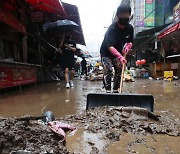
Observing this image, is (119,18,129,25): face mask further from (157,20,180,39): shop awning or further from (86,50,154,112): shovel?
(157,20,180,39): shop awning

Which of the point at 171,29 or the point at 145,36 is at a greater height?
the point at 145,36

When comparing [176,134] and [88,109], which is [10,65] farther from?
[176,134]

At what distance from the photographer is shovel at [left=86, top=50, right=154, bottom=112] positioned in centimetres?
306

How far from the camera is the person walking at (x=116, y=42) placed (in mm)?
4051

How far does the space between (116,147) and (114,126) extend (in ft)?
1.75

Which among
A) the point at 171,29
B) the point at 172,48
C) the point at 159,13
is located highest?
the point at 159,13

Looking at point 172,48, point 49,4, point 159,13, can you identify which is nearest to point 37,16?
point 49,4

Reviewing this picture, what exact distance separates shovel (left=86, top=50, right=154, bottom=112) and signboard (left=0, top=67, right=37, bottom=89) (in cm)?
359

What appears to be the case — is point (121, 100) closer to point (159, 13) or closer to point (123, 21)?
point (123, 21)

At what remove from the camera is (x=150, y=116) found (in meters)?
2.82

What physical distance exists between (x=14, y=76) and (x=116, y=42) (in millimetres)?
3722

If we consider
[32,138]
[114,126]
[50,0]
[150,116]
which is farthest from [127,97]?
[50,0]

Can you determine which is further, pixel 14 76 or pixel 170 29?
pixel 170 29

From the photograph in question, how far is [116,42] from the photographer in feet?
14.3
